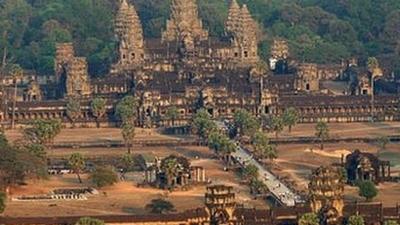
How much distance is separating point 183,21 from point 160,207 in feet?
207

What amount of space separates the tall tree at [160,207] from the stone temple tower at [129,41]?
5480 cm

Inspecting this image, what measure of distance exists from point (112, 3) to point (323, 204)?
4203 inches

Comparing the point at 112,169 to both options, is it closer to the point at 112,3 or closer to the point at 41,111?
the point at 41,111

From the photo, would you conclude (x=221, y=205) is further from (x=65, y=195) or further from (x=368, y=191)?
(x=65, y=195)

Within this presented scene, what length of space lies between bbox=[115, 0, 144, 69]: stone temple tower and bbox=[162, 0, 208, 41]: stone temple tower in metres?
5.21

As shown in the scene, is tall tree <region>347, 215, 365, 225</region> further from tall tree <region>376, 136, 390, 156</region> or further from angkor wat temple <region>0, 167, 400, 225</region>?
tall tree <region>376, 136, 390, 156</region>

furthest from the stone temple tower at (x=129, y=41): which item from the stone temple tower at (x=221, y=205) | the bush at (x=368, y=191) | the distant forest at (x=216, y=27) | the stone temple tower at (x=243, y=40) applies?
the stone temple tower at (x=221, y=205)

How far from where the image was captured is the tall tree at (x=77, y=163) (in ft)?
331

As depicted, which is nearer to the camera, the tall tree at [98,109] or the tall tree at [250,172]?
the tall tree at [250,172]

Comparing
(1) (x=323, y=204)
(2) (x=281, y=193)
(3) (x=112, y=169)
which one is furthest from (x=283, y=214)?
(3) (x=112, y=169)

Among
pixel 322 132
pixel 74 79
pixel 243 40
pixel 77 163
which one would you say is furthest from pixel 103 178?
pixel 243 40

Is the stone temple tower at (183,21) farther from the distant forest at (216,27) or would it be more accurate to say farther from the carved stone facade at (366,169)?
the carved stone facade at (366,169)

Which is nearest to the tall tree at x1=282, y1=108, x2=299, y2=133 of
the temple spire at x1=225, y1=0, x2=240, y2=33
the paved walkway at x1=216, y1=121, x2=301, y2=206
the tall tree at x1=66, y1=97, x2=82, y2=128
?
the paved walkway at x1=216, y1=121, x2=301, y2=206

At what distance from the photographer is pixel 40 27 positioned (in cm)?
17212
